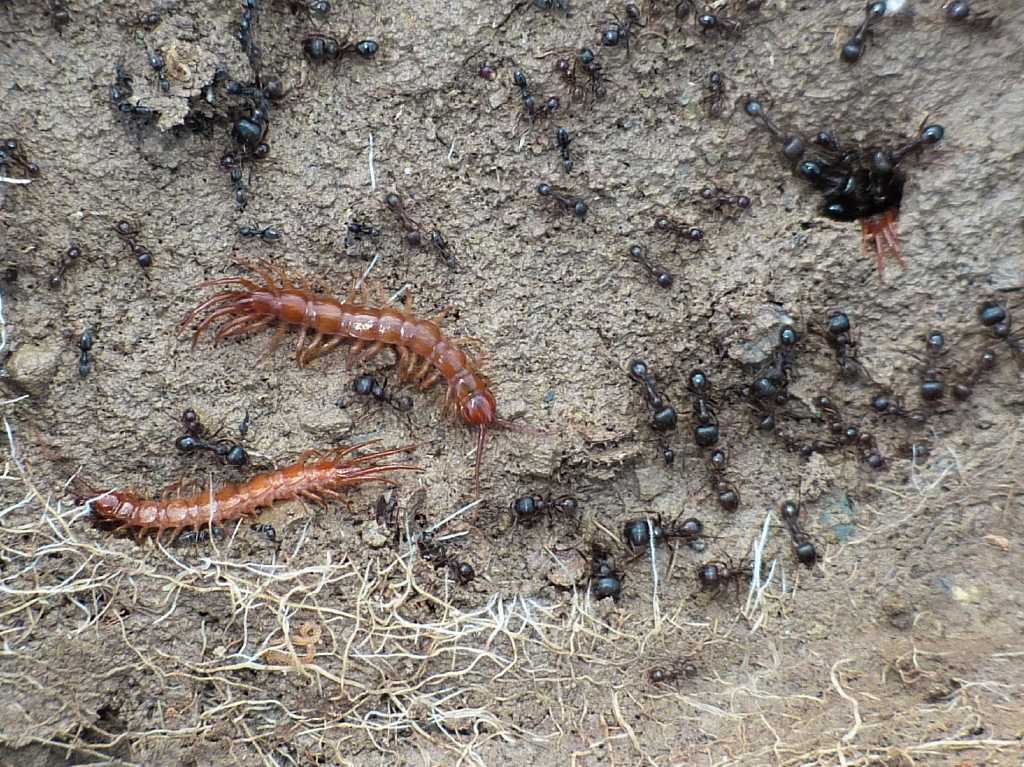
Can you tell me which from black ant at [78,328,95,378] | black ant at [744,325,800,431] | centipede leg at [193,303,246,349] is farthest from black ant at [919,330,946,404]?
black ant at [78,328,95,378]

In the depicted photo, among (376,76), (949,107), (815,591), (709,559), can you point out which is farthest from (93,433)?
(949,107)

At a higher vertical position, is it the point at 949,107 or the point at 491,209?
the point at 949,107

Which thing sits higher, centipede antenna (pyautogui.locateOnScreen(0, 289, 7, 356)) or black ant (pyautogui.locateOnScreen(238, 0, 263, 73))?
black ant (pyautogui.locateOnScreen(238, 0, 263, 73))

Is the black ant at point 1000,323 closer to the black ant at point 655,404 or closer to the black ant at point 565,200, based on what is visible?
the black ant at point 655,404

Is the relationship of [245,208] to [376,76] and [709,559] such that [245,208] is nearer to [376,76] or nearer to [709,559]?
[376,76]

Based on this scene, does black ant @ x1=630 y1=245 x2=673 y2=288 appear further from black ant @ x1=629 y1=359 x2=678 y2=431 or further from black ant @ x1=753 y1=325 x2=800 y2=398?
black ant @ x1=753 y1=325 x2=800 y2=398

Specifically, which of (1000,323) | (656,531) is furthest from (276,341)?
(1000,323)

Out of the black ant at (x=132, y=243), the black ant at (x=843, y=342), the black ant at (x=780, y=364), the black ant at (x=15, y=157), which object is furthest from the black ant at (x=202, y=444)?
the black ant at (x=843, y=342)
